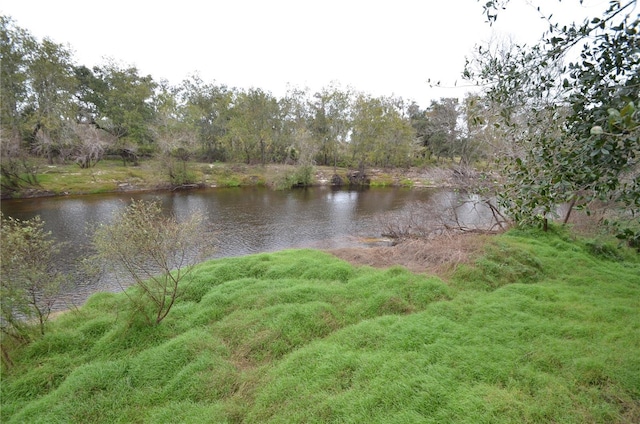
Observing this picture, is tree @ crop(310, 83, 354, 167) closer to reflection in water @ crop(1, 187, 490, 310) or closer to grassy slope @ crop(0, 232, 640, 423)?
reflection in water @ crop(1, 187, 490, 310)

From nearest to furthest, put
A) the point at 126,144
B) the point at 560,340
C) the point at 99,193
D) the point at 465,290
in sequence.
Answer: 1. the point at 560,340
2. the point at 465,290
3. the point at 99,193
4. the point at 126,144

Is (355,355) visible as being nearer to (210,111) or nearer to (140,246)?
(140,246)

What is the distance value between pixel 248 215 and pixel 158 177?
20.9m

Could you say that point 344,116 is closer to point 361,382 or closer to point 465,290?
point 465,290

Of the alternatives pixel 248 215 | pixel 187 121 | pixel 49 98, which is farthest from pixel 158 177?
pixel 248 215

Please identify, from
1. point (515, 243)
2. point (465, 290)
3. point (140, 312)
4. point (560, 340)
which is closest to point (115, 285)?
point (140, 312)

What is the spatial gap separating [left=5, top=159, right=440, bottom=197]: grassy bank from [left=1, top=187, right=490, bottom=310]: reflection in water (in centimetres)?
302

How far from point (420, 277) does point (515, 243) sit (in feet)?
19.3

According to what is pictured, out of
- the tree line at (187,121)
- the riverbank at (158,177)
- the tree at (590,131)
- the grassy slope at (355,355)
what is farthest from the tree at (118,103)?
the tree at (590,131)

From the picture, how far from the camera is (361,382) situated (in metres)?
5.20

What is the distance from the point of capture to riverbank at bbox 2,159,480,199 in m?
32.9

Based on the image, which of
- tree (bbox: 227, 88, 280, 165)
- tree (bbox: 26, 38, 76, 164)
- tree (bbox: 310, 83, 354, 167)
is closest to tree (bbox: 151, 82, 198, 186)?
tree (bbox: 227, 88, 280, 165)

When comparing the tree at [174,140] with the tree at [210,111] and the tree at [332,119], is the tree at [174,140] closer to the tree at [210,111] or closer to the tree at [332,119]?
the tree at [210,111]

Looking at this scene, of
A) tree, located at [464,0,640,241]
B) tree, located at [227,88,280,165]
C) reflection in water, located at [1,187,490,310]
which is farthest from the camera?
tree, located at [227,88,280,165]
